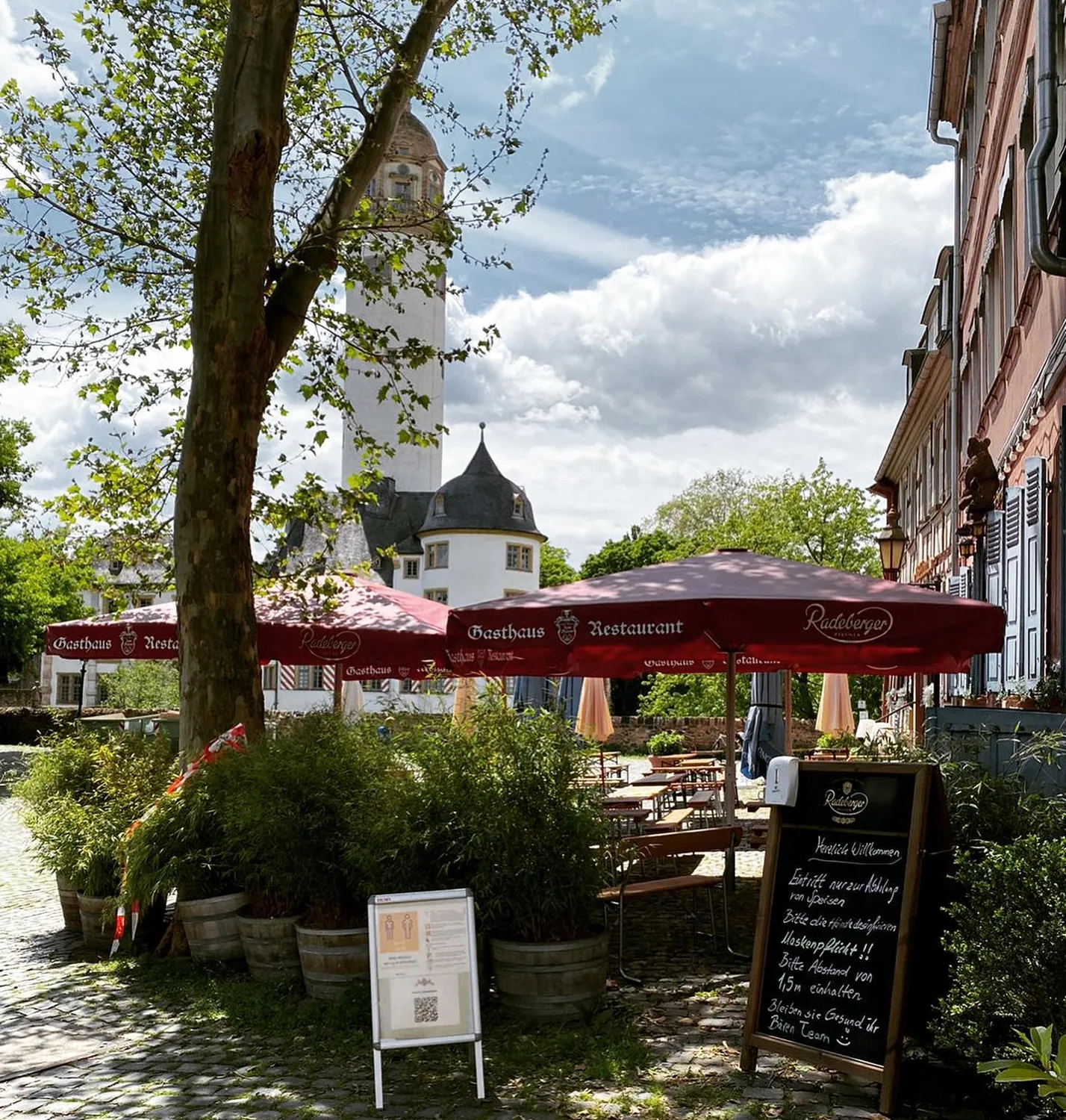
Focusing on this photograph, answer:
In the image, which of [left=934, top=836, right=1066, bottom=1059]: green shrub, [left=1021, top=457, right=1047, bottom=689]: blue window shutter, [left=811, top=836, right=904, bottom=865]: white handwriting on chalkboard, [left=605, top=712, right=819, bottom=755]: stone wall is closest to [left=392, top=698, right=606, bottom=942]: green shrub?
[left=811, top=836, right=904, bottom=865]: white handwriting on chalkboard

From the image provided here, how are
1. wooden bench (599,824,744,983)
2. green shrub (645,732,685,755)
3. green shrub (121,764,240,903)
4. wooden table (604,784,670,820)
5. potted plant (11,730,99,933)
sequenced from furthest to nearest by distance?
green shrub (645,732,685,755), wooden table (604,784,670,820), potted plant (11,730,99,933), green shrub (121,764,240,903), wooden bench (599,824,744,983)

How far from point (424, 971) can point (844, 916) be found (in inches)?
71.7

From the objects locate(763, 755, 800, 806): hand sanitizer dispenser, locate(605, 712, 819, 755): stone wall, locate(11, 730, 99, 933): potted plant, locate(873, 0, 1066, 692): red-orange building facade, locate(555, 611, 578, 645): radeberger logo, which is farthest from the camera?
locate(605, 712, 819, 755): stone wall

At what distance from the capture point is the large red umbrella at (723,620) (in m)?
7.79

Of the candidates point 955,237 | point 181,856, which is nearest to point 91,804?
point 181,856

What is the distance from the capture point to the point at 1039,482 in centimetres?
1068

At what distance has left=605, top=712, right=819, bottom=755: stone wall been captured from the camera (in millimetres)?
34500

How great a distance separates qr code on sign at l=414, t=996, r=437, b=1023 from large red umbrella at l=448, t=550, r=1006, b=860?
2767mm

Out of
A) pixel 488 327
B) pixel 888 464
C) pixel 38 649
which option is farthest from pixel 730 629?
pixel 38 649

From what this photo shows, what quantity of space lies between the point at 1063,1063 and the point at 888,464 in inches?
1371

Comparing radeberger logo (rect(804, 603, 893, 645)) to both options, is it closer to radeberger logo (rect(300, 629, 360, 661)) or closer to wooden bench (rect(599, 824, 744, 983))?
wooden bench (rect(599, 824, 744, 983))

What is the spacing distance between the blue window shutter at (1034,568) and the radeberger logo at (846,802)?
5.27 m

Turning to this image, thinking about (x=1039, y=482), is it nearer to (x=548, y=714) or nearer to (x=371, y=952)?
(x=548, y=714)

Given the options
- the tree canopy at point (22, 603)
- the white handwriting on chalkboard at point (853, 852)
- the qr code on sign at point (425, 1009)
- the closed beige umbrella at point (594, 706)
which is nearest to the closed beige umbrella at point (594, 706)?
the closed beige umbrella at point (594, 706)
